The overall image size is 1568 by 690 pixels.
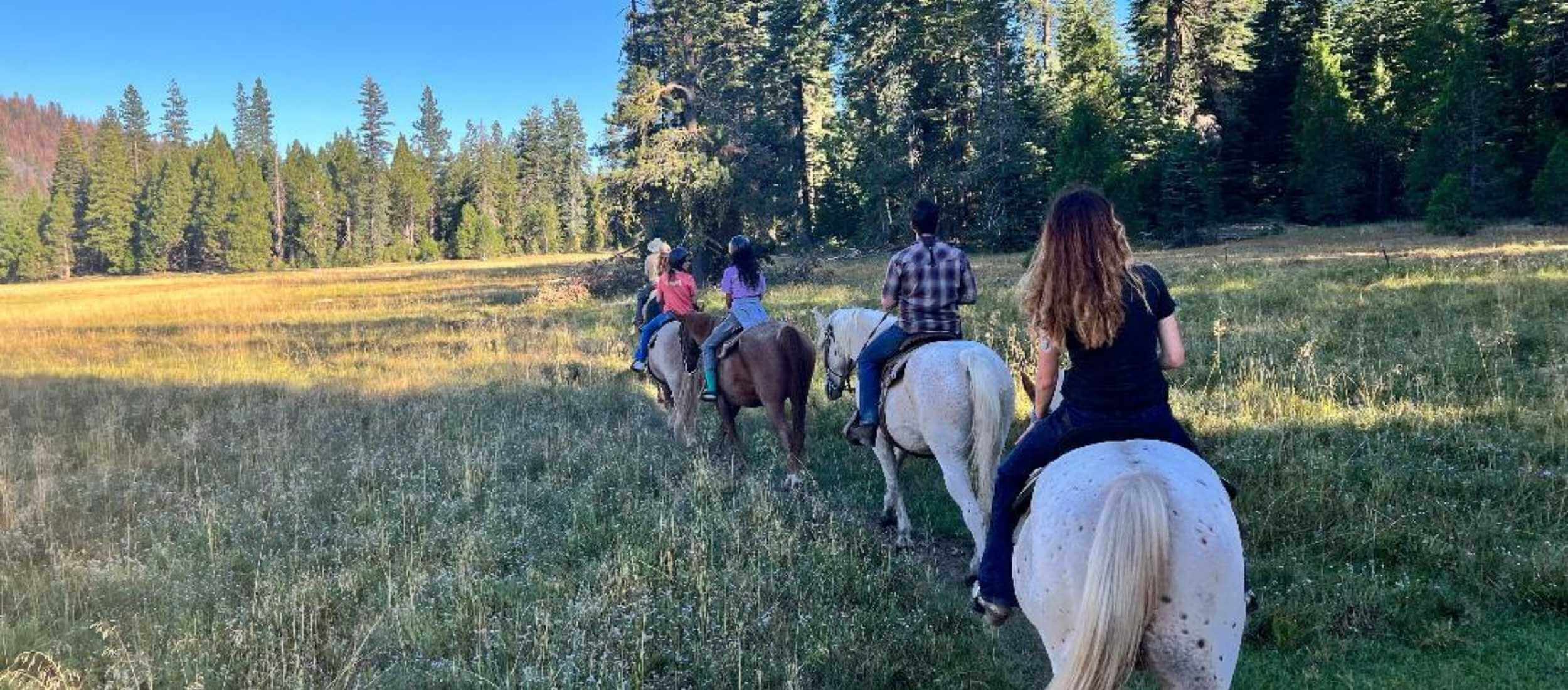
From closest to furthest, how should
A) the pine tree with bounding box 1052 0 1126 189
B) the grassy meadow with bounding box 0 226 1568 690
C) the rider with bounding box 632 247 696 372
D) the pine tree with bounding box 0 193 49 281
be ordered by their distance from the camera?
the grassy meadow with bounding box 0 226 1568 690
the rider with bounding box 632 247 696 372
the pine tree with bounding box 1052 0 1126 189
the pine tree with bounding box 0 193 49 281

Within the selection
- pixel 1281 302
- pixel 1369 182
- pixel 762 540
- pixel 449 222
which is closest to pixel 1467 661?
pixel 762 540

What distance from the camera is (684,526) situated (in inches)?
245

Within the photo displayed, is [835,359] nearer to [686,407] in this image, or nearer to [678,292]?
[686,407]

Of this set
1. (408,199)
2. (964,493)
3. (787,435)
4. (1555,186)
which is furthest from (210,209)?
(1555,186)

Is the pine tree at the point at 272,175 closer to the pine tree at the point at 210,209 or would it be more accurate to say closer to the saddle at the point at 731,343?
the pine tree at the point at 210,209

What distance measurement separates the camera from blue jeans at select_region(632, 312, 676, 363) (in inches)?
408

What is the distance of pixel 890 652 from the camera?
4.48 meters

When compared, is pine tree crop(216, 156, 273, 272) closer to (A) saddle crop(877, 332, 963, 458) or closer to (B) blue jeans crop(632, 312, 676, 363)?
(B) blue jeans crop(632, 312, 676, 363)

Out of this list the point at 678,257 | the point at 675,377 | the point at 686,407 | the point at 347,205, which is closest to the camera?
the point at 678,257

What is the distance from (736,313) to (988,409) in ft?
12.4

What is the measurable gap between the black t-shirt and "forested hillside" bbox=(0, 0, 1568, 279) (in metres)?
24.1

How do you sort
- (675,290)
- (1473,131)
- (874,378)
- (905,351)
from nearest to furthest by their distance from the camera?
(905,351) < (874,378) < (675,290) < (1473,131)

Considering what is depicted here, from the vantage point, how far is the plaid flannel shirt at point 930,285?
6.06m

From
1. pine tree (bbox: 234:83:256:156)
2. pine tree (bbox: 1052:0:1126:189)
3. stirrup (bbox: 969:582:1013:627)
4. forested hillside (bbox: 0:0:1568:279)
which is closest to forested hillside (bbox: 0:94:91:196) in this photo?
pine tree (bbox: 234:83:256:156)
